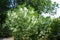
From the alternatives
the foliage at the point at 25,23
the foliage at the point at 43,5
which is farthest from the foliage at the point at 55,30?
the foliage at the point at 43,5

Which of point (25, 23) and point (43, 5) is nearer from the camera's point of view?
point (25, 23)

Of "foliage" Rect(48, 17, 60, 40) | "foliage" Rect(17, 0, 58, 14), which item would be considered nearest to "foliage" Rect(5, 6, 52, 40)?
"foliage" Rect(48, 17, 60, 40)

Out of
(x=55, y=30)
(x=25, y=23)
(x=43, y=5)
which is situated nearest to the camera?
(x=25, y=23)

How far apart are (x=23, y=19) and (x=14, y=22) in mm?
293

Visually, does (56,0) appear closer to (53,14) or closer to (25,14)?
(53,14)

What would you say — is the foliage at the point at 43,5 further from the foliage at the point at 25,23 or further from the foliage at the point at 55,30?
the foliage at the point at 25,23

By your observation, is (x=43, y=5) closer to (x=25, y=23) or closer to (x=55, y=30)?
(x=55, y=30)

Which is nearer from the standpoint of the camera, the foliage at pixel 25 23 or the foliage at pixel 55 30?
the foliage at pixel 25 23

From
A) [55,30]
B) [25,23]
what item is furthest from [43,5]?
[25,23]

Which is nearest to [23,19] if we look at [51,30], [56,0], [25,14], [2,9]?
[25,14]

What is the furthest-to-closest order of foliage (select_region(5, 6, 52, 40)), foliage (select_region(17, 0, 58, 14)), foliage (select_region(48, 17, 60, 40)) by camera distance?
foliage (select_region(17, 0, 58, 14)), foliage (select_region(48, 17, 60, 40)), foliage (select_region(5, 6, 52, 40))

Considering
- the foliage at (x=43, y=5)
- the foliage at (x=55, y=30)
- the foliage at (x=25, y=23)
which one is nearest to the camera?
the foliage at (x=25, y=23)

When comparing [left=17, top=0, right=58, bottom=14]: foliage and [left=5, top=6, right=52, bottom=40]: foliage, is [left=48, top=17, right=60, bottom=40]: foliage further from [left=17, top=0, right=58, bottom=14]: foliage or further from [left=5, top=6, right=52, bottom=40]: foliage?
[left=17, top=0, right=58, bottom=14]: foliage

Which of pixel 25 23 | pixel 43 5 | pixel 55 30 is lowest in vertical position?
pixel 55 30
